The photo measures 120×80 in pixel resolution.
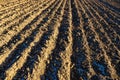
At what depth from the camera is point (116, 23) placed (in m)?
15.4

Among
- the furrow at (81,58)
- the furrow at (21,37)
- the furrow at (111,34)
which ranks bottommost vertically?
the furrow at (111,34)

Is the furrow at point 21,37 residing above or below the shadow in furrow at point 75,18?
above

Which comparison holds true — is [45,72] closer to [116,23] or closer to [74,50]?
[74,50]

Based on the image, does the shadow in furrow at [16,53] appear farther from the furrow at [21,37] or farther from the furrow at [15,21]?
the furrow at [15,21]

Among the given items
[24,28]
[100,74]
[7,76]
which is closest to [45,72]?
[7,76]

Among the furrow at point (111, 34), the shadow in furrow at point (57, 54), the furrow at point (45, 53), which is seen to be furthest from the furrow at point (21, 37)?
the furrow at point (111, 34)

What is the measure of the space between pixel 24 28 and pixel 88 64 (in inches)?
158

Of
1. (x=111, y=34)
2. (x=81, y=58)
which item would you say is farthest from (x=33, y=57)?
(x=111, y=34)

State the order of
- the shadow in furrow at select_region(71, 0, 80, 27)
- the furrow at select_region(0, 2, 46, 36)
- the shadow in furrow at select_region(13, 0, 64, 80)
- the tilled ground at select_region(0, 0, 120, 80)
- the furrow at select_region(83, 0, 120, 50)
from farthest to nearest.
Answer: the shadow in furrow at select_region(71, 0, 80, 27) → the furrow at select_region(83, 0, 120, 50) → the furrow at select_region(0, 2, 46, 36) → the tilled ground at select_region(0, 0, 120, 80) → the shadow in furrow at select_region(13, 0, 64, 80)

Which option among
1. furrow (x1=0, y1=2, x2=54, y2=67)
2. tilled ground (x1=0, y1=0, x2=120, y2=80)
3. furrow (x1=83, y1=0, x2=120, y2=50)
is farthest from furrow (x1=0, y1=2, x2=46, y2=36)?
furrow (x1=83, y1=0, x2=120, y2=50)

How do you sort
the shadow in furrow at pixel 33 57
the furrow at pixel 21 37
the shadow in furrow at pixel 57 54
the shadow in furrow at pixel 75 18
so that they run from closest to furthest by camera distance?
the shadow in furrow at pixel 33 57 → the shadow in furrow at pixel 57 54 → the furrow at pixel 21 37 → the shadow in furrow at pixel 75 18

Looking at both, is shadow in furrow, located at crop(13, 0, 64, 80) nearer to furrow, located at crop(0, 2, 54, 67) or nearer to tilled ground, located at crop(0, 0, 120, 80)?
tilled ground, located at crop(0, 0, 120, 80)

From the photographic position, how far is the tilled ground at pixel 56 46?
802 centimetres

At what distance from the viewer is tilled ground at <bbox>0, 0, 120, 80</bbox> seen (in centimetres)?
802
